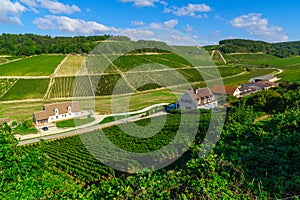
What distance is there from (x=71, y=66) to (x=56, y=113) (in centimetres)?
3435

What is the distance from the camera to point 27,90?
5456cm

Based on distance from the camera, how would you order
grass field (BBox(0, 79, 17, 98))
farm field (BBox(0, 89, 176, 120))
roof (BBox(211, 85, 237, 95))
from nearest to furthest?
→ farm field (BBox(0, 89, 176, 120)), roof (BBox(211, 85, 237, 95)), grass field (BBox(0, 79, 17, 98))

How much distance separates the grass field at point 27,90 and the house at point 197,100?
33.7 metres

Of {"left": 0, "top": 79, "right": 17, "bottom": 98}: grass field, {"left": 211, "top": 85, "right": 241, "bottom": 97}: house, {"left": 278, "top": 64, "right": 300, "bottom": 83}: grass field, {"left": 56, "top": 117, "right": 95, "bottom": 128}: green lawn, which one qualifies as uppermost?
{"left": 0, "top": 79, "right": 17, "bottom": 98}: grass field

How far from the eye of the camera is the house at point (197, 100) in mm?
37562

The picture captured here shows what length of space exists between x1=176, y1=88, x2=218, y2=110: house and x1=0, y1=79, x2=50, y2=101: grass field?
111 ft

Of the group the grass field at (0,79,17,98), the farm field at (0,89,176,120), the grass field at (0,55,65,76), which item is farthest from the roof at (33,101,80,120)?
the grass field at (0,55,65,76)

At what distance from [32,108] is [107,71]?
23754 mm

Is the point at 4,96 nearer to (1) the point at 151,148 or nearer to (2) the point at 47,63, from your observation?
(2) the point at 47,63

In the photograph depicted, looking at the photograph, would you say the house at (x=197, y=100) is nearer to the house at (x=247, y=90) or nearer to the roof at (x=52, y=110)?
the house at (x=247, y=90)

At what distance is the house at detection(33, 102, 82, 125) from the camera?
3634cm

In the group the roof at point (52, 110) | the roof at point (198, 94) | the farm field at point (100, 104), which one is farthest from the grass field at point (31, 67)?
the roof at point (198, 94)

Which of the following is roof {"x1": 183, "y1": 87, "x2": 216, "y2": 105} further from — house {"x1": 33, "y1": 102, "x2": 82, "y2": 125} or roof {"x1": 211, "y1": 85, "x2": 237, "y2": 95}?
house {"x1": 33, "y1": 102, "x2": 82, "y2": 125}

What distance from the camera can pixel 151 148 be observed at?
1742 centimetres
